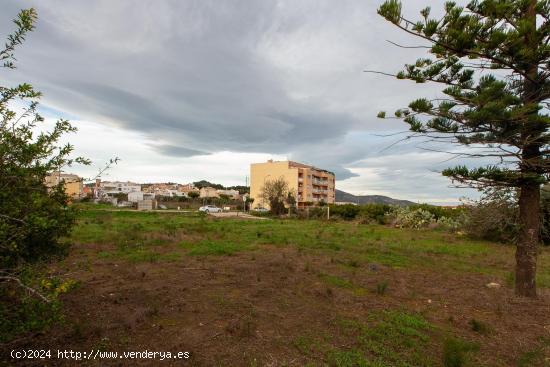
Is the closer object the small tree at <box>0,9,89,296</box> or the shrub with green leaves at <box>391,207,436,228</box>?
the small tree at <box>0,9,89,296</box>

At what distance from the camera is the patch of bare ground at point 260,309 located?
3111 mm

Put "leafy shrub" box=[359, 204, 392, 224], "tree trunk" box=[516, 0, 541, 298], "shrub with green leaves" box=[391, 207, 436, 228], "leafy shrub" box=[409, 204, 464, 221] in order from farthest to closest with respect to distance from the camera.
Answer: "leafy shrub" box=[359, 204, 392, 224], "leafy shrub" box=[409, 204, 464, 221], "shrub with green leaves" box=[391, 207, 436, 228], "tree trunk" box=[516, 0, 541, 298]

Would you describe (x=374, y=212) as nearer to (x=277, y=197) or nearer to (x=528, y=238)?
(x=277, y=197)

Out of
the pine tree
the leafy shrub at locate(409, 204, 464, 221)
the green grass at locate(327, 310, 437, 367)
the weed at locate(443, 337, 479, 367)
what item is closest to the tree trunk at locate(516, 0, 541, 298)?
the pine tree

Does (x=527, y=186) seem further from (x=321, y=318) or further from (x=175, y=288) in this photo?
(x=175, y=288)

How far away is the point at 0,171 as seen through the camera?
8.80 ft

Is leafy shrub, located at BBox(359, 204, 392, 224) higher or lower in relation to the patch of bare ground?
higher

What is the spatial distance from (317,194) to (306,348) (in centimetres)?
6537

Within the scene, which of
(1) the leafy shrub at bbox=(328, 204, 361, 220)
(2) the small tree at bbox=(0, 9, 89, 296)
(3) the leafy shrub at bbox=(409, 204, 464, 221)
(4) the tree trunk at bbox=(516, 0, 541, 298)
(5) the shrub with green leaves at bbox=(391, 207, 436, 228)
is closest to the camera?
(2) the small tree at bbox=(0, 9, 89, 296)

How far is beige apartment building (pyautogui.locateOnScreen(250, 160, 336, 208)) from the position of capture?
61812 mm

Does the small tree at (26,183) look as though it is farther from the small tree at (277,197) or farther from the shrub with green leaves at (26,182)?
the small tree at (277,197)

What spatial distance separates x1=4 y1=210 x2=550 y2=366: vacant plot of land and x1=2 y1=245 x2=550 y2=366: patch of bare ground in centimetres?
2

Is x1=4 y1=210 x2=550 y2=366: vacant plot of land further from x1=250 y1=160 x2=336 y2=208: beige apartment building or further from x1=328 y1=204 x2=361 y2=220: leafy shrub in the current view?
x1=250 y1=160 x2=336 y2=208: beige apartment building

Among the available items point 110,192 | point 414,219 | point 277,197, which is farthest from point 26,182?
point 110,192
